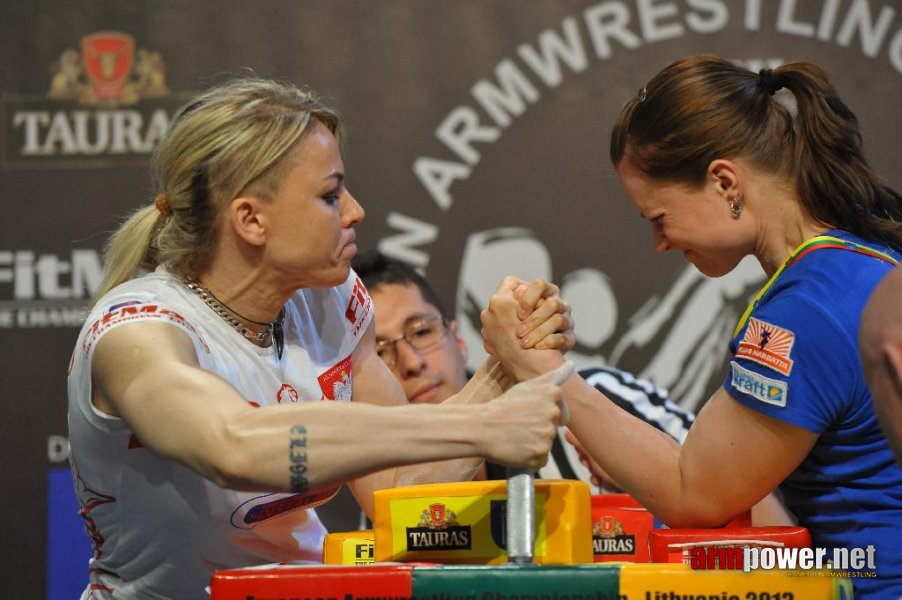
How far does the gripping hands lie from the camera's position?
1259mm

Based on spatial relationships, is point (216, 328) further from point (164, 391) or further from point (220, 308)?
point (164, 391)

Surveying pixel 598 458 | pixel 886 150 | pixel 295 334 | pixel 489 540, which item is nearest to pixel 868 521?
pixel 598 458

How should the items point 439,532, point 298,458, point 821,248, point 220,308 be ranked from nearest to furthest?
1. point 298,458
2. point 439,532
3. point 821,248
4. point 220,308

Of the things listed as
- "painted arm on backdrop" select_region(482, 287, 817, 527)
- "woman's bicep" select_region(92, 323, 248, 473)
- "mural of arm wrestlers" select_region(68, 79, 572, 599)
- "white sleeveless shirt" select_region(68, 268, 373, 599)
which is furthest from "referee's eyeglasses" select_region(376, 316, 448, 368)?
"woman's bicep" select_region(92, 323, 248, 473)

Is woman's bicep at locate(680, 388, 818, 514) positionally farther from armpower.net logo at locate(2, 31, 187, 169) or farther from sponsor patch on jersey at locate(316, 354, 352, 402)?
armpower.net logo at locate(2, 31, 187, 169)

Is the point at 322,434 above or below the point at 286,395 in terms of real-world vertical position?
below

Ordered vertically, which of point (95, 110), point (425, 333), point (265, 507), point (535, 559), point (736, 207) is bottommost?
point (535, 559)

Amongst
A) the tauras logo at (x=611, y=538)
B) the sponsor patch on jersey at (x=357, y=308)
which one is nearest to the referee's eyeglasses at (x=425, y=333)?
the sponsor patch on jersey at (x=357, y=308)

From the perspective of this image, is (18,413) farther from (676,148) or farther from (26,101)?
(676,148)

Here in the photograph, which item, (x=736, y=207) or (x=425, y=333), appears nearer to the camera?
(x=736, y=207)

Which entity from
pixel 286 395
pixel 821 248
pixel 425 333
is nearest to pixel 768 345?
pixel 821 248

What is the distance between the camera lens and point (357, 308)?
1949mm

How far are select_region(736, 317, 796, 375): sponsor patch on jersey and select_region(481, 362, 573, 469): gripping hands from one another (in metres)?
0.28

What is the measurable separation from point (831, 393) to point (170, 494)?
0.89 meters
